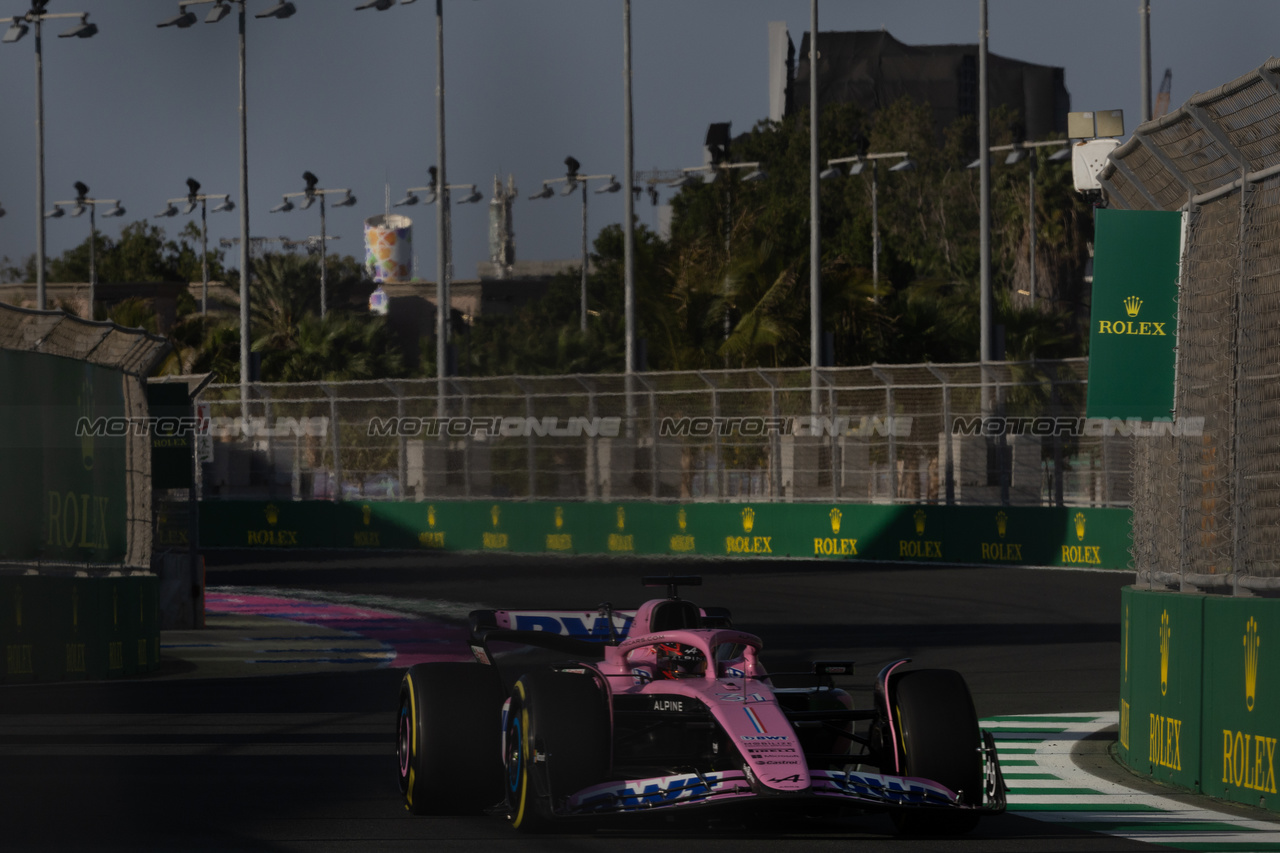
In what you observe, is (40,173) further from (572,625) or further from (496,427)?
(572,625)

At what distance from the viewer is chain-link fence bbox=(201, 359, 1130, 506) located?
27.8m

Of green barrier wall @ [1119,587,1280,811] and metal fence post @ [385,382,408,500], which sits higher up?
metal fence post @ [385,382,408,500]

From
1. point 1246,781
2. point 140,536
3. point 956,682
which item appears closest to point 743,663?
point 956,682

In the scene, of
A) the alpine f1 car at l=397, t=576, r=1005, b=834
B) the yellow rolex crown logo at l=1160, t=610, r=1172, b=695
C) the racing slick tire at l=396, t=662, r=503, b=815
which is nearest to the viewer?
the alpine f1 car at l=397, t=576, r=1005, b=834

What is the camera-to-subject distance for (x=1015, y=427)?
91.7 feet

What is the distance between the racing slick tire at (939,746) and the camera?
26.1ft

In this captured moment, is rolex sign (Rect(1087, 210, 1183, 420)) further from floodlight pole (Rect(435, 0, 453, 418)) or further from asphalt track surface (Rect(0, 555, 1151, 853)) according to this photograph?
floodlight pole (Rect(435, 0, 453, 418))

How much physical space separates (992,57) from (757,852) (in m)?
120


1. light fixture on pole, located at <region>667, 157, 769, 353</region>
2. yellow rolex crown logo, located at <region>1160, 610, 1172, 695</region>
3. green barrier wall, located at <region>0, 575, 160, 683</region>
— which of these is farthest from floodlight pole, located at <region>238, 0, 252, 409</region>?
yellow rolex crown logo, located at <region>1160, 610, 1172, 695</region>

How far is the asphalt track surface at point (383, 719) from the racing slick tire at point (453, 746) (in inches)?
→ 4.7

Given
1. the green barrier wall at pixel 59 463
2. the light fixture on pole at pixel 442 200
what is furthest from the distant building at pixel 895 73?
the green barrier wall at pixel 59 463

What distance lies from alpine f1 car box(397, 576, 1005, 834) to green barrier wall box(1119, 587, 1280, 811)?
1.48m

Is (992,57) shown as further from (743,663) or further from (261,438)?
(743,663)

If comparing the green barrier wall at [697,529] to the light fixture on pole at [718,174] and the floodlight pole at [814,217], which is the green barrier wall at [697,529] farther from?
the light fixture on pole at [718,174]
